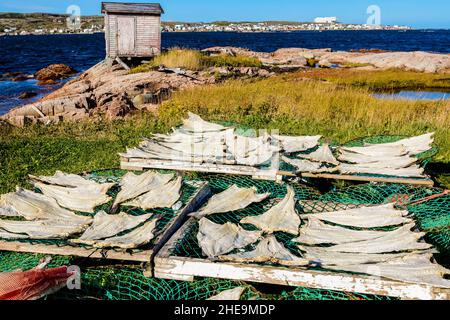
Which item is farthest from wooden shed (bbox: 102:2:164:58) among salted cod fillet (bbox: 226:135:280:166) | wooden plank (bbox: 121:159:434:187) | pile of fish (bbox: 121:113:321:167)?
wooden plank (bbox: 121:159:434:187)

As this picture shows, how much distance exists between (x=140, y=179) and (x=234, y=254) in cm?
207

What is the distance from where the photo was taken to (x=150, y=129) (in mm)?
11398

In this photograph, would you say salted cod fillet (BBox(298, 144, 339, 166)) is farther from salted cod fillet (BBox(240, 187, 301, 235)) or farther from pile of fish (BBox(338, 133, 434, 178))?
salted cod fillet (BBox(240, 187, 301, 235))

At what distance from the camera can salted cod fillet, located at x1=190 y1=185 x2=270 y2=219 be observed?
5.11 metres

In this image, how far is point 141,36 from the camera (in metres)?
30.9

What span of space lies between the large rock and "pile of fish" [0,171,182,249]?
3587 centimetres

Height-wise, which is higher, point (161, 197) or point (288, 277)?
point (161, 197)

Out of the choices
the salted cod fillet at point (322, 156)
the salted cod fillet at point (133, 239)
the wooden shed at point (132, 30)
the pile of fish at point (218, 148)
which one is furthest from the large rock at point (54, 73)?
the salted cod fillet at point (133, 239)

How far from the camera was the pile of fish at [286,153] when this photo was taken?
6.44 meters

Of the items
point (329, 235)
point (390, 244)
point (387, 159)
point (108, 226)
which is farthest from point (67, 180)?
point (387, 159)

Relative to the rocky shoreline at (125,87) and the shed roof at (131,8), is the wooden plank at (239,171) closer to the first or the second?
the rocky shoreline at (125,87)

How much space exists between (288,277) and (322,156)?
330 cm

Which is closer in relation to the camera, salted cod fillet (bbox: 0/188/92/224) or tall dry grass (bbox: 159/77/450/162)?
salted cod fillet (bbox: 0/188/92/224)

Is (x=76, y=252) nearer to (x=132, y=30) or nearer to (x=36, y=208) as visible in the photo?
(x=36, y=208)
